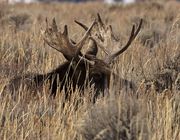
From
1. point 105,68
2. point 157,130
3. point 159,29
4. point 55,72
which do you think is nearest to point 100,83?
point 105,68

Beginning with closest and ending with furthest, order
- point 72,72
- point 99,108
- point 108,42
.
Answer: point 99,108 → point 72,72 → point 108,42

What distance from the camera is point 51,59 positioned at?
757 cm

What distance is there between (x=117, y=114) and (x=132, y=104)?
0.46 ft

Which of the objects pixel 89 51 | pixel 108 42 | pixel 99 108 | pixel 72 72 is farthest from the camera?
pixel 108 42

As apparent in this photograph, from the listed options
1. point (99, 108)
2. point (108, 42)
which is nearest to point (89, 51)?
point (108, 42)

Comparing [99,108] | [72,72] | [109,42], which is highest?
[109,42]

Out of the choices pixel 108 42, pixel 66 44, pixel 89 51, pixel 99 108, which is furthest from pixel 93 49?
pixel 99 108

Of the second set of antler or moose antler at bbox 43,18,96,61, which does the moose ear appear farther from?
moose antler at bbox 43,18,96,61

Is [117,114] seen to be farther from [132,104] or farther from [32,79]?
[32,79]

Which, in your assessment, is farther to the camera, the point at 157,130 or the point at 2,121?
the point at 2,121

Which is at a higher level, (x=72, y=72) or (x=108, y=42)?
(x=108, y=42)

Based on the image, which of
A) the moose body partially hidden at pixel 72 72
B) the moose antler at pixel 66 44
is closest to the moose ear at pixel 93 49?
the moose body partially hidden at pixel 72 72

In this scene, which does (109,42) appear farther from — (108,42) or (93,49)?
(93,49)

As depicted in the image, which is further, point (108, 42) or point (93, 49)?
point (108, 42)
